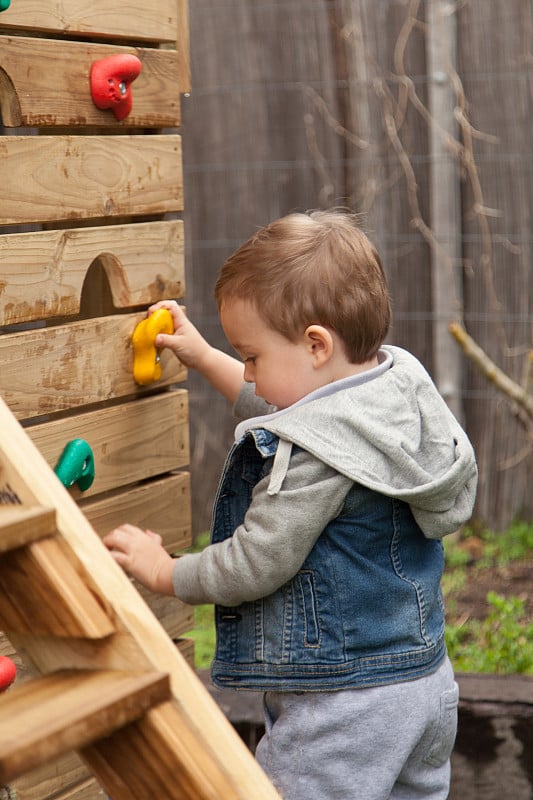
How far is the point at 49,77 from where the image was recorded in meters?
2.14

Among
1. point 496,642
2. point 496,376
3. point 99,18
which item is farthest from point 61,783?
point 496,376

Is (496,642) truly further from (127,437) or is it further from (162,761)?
(162,761)

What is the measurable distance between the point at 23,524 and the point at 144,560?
0.70 m

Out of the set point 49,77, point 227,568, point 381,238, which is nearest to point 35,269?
point 49,77

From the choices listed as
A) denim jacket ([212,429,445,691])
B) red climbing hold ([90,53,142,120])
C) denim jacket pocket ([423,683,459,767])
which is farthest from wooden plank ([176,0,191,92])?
denim jacket pocket ([423,683,459,767])

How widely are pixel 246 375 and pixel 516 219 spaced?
10.0 feet

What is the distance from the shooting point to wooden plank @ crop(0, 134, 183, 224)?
2072 millimetres

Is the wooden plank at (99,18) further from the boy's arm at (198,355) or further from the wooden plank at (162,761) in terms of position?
the wooden plank at (162,761)

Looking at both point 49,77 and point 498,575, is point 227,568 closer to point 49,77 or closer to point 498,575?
point 49,77

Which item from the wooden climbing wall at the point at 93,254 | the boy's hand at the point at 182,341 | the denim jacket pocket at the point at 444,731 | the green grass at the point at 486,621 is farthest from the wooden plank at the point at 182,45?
the green grass at the point at 486,621

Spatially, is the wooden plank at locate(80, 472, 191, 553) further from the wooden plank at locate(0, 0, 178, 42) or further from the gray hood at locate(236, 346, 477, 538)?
the wooden plank at locate(0, 0, 178, 42)

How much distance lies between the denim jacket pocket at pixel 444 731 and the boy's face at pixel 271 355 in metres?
0.65

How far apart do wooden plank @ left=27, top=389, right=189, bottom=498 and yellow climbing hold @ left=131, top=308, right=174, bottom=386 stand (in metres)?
0.07

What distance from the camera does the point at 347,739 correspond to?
2018 mm
